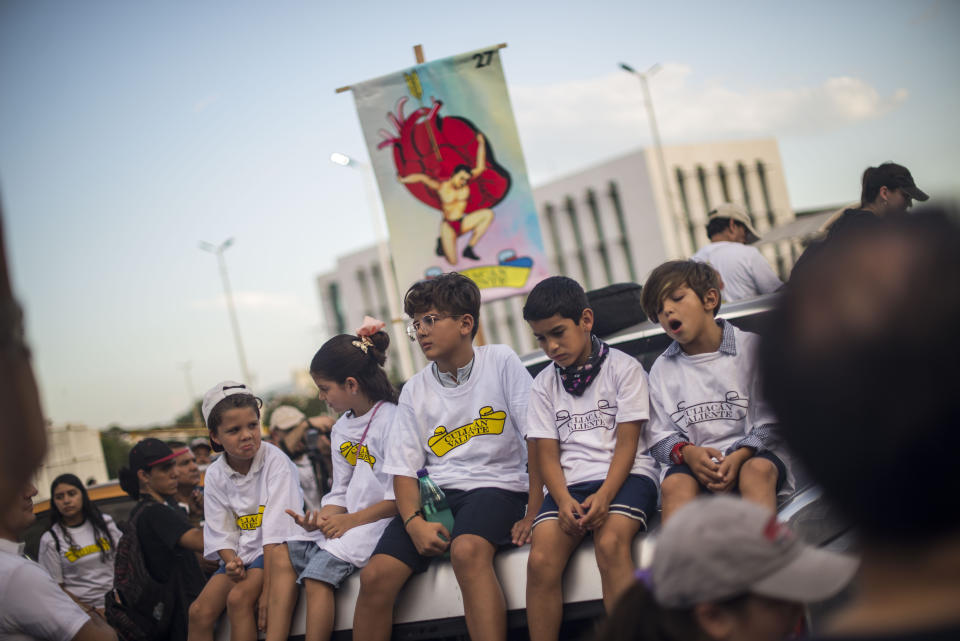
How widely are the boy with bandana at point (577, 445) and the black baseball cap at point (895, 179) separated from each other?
235 centimetres

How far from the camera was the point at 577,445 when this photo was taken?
3.61m

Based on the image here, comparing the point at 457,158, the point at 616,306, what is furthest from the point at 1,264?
the point at 457,158

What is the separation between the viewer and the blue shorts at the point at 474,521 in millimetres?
3447

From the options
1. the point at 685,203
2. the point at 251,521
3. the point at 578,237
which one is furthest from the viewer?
the point at 578,237

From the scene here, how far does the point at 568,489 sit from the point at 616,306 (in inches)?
55.2

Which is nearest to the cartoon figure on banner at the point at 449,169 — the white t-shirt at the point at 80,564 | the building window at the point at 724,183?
the white t-shirt at the point at 80,564

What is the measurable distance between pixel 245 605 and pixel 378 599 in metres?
0.93

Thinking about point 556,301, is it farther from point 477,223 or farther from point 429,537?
point 477,223

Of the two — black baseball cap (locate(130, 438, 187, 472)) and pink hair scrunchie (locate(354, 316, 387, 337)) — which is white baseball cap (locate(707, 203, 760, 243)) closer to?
pink hair scrunchie (locate(354, 316, 387, 337))

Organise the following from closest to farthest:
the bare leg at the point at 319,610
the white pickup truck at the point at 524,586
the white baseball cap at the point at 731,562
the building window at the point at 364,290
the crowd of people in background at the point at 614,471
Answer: the crowd of people in background at the point at 614,471, the white baseball cap at the point at 731,562, the white pickup truck at the point at 524,586, the bare leg at the point at 319,610, the building window at the point at 364,290

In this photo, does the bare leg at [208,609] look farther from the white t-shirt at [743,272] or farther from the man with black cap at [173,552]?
the white t-shirt at [743,272]

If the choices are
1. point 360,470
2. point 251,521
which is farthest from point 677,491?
point 251,521

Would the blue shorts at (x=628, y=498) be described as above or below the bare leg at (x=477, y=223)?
below

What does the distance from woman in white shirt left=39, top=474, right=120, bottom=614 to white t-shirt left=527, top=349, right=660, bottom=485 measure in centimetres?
429
